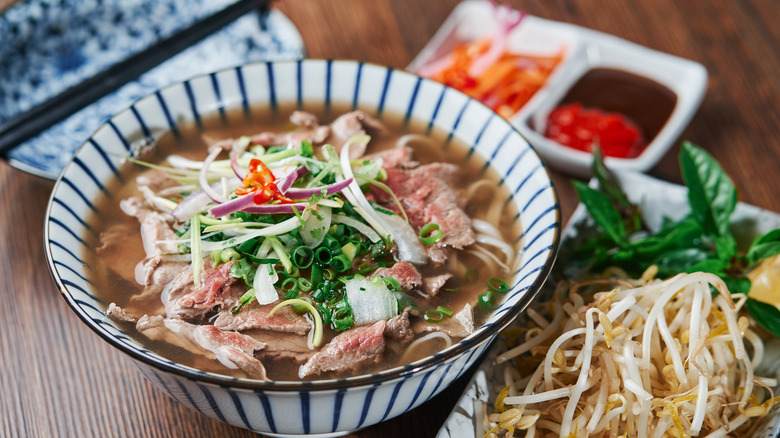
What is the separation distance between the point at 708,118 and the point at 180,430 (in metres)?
2.77

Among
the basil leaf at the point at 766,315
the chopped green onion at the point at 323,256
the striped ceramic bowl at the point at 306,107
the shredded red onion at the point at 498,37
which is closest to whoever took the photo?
the striped ceramic bowl at the point at 306,107

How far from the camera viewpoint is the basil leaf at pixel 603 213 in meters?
2.36

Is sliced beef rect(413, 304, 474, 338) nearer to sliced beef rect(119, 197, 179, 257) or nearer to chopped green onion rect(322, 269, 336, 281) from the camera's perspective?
chopped green onion rect(322, 269, 336, 281)

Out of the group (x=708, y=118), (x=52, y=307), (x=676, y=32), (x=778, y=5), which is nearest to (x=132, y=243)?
(x=52, y=307)

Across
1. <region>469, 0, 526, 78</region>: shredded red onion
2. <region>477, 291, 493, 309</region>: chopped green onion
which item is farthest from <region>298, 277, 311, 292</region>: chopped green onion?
<region>469, 0, 526, 78</region>: shredded red onion

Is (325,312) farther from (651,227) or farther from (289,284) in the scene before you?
(651,227)

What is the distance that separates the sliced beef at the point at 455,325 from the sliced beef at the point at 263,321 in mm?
314

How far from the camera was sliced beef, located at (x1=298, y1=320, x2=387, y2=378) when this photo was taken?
65.8 inches

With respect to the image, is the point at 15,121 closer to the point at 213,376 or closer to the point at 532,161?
the point at 213,376

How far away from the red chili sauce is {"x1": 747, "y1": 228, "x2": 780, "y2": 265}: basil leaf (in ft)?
2.96

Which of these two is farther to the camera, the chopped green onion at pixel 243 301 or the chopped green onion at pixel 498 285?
the chopped green onion at pixel 498 285

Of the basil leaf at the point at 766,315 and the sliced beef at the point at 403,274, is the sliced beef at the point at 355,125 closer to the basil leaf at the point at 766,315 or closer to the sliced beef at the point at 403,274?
the sliced beef at the point at 403,274

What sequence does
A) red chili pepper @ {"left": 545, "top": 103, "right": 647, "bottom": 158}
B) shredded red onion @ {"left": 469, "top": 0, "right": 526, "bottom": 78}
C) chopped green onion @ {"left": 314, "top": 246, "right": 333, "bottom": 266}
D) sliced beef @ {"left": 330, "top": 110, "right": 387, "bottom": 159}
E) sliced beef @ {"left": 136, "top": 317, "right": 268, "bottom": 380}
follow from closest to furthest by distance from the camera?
sliced beef @ {"left": 136, "top": 317, "right": 268, "bottom": 380} < chopped green onion @ {"left": 314, "top": 246, "right": 333, "bottom": 266} < sliced beef @ {"left": 330, "top": 110, "right": 387, "bottom": 159} < red chili pepper @ {"left": 545, "top": 103, "right": 647, "bottom": 158} < shredded red onion @ {"left": 469, "top": 0, "right": 526, "bottom": 78}

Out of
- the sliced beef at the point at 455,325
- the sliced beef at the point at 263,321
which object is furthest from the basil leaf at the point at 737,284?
the sliced beef at the point at 263,321
